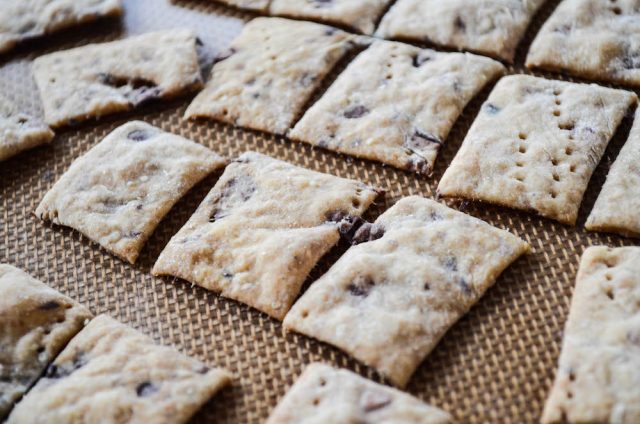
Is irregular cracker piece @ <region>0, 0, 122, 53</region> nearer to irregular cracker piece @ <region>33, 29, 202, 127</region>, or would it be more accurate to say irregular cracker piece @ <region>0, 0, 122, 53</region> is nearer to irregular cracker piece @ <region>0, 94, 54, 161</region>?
irregular cracker piece @ <region>33, 29, 202, 127</region>

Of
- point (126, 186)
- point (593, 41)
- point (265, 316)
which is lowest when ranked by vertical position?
point (265, 316)

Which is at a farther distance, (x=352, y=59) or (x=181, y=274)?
A: (x=352, y=59)

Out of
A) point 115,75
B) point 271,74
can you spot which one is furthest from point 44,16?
point 271,74

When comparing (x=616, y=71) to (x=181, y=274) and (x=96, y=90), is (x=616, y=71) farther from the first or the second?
(x=96, y=90)

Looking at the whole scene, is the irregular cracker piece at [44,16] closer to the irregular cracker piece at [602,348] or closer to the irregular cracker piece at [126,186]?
the irregular cracker piece at [126,186]

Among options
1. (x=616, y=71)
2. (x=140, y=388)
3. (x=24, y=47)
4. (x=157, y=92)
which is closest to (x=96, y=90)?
(x=157, y=92)

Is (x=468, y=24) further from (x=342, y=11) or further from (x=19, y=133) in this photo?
(x=19, y=133)

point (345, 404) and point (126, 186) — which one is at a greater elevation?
point (126, 186)
